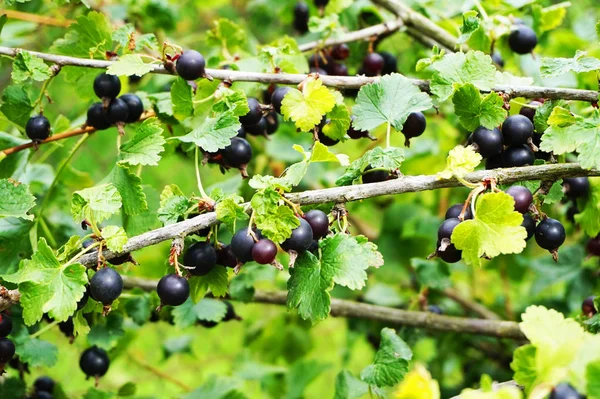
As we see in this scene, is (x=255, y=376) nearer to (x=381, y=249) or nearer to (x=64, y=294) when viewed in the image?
(x=381, y=249)

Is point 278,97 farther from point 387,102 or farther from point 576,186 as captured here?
point 576,186

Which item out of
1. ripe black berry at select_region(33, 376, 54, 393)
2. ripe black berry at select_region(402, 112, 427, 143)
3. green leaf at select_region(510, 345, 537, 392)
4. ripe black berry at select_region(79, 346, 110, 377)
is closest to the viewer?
green leaf at select_region(510, 345, 537, 392)

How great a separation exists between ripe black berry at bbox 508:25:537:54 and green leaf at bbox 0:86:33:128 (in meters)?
1.32

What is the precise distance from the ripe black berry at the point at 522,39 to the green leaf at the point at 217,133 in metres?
0.94

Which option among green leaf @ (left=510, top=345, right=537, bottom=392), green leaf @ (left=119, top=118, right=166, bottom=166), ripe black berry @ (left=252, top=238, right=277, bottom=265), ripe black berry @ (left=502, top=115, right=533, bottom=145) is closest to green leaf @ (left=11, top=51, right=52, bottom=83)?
green leaf @ (left=119, top=118, right=166, bottom=166)

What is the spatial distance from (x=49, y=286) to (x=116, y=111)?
0.53m

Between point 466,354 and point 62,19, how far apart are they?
2.17 metres

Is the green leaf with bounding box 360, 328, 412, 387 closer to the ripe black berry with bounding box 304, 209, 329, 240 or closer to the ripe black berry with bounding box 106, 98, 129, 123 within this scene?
the ripe black berry with bounding box 304, 209, 329, 240

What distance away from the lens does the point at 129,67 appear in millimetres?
1426

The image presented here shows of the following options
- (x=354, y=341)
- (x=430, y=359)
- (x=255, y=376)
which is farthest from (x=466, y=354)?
(x=255, y=376)

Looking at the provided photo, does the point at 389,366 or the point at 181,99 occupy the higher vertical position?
the point at 181,99

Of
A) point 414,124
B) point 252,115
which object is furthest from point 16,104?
point 414,124

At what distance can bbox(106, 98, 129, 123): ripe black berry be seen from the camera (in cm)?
156

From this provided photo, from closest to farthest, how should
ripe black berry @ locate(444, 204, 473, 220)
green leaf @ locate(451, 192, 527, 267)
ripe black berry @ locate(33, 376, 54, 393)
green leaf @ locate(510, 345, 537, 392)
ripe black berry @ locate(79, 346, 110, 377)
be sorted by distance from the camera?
green leaf @ locate(510, 345, 537, 392) < green leaf @ locate(451, 192, 527, 267) < ripe black berry @ locate(444, 204, 473, 220) < ripe black berry @ locate(79, 346, 110, 377) < ripe black berry @ locate(33, 376, 54, 393)
